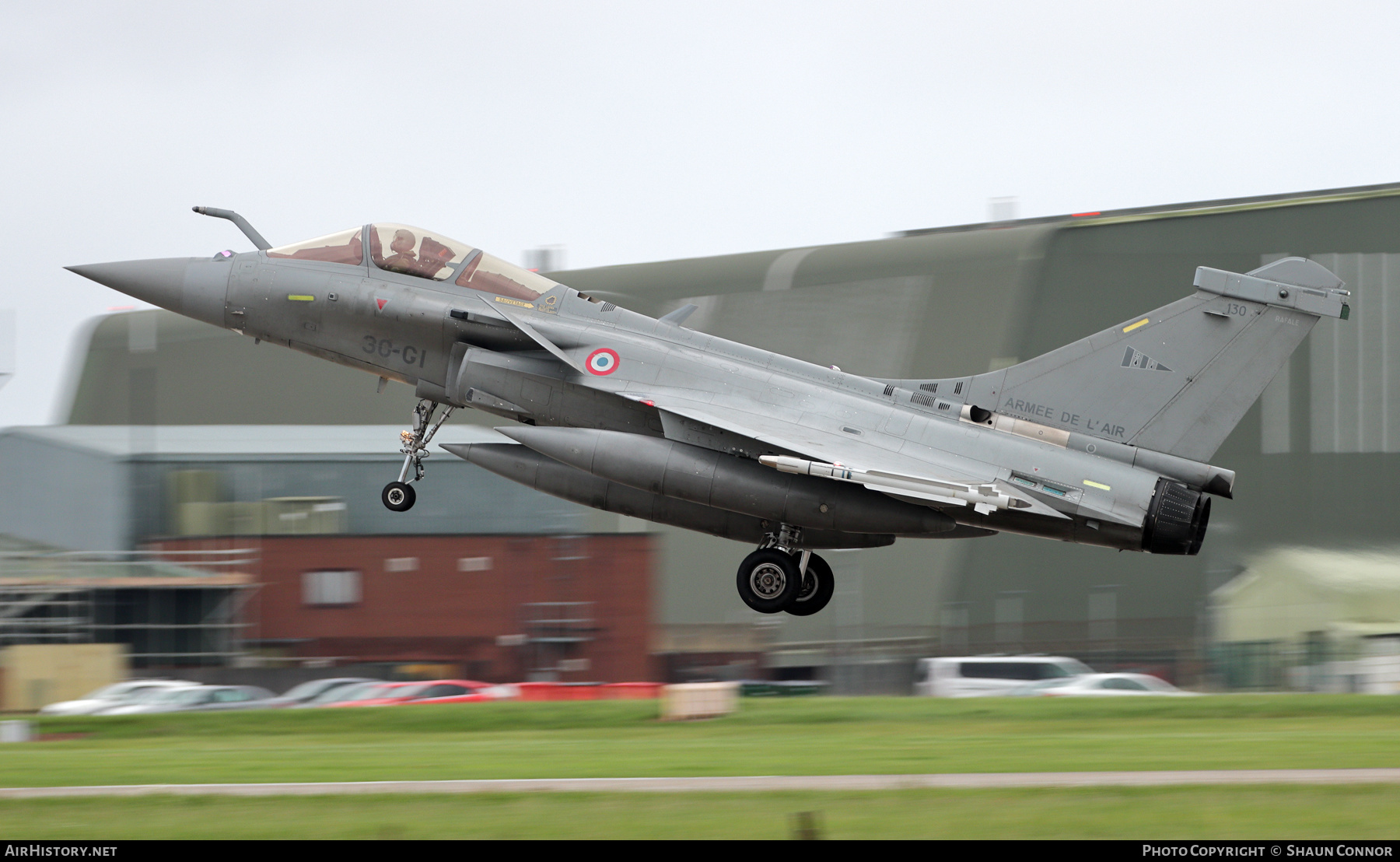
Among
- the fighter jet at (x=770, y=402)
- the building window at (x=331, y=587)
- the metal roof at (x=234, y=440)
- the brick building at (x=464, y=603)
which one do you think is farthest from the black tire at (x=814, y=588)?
the building window at (x=331, y=587)

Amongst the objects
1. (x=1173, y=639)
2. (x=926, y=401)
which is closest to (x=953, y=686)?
(x=1173, y=639)

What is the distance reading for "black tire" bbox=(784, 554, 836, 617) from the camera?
629 inches

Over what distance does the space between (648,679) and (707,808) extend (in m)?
19.7

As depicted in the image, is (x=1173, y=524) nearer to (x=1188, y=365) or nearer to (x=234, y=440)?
(x=1188, y=365)

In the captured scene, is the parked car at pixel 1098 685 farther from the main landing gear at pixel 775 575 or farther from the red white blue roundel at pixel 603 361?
the red white blue roundel at pixel 603 361

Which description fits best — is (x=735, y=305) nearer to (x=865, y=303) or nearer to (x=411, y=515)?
(x=865, y=303)

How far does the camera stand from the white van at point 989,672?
25984 mm

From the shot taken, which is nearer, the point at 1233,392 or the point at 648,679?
the point at 1233,392

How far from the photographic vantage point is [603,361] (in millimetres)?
15695

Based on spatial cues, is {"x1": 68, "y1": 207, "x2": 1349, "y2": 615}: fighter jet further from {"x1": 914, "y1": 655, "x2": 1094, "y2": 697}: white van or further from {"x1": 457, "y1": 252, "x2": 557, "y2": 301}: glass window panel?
{"x1": 914, "y1": 655, "x2": 1094, "y2": 697}: white van

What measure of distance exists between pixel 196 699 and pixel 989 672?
15.1 meters

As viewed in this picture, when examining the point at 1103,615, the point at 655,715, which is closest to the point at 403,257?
the point at 655,715

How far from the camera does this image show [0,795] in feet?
41.4

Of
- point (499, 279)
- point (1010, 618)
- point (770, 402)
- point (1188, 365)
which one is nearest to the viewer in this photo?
point (1188, 365)
